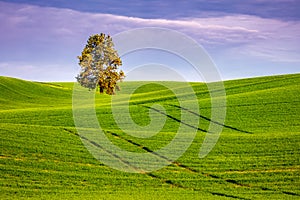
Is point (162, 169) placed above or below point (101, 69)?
below

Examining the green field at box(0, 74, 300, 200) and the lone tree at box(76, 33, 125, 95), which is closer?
the green field at box(0, 74, 300, 200)

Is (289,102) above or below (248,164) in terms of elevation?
above

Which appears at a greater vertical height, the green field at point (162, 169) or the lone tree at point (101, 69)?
the lone tree at point (101, 69)

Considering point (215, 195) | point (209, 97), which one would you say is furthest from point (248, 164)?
point (209, 97)

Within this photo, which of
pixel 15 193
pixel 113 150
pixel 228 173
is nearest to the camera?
pixel 15 193

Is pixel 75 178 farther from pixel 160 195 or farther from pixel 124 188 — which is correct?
pixel 160 195

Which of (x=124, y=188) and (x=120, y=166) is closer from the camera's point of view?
(x=124, y=188)

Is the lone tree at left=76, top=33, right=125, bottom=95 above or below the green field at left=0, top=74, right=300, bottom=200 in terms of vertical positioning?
above

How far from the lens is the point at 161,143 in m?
27.6

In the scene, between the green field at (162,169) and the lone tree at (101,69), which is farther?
the lone tree at (101,69)

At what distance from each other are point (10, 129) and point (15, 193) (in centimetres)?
1021

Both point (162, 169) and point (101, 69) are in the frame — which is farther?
point (101, 69)

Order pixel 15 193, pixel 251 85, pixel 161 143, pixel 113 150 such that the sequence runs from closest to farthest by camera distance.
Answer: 1. pixel 15 193
2. pixel 113 150
3. pixel 161 143
4. pixel 251 85

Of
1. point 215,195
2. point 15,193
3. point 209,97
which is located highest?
point 209,97
